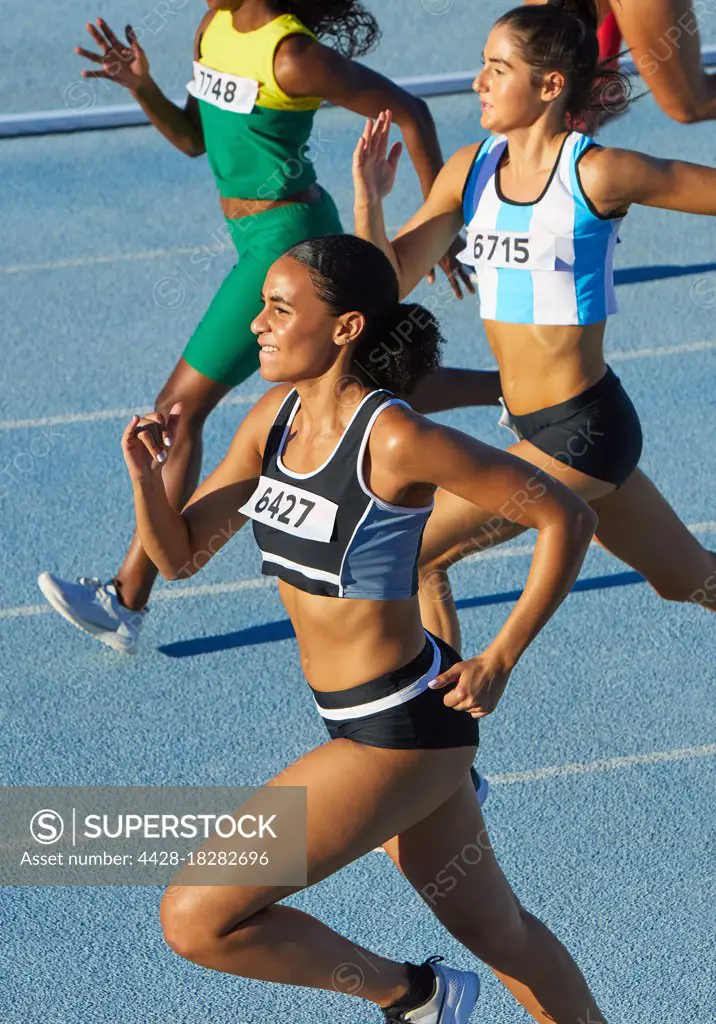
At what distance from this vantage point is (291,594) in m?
3.15

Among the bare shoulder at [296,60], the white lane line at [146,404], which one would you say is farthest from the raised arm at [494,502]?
the white lane line at [146,404]

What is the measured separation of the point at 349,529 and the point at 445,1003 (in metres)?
1.15

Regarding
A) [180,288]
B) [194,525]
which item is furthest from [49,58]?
[194,525]

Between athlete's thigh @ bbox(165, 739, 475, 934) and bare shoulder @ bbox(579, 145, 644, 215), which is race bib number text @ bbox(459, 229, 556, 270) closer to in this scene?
bare shoulder @ bbox(579, 145, 644, 215)

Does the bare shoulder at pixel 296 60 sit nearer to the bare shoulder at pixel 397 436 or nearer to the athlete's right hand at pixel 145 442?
the athlete's right hand at pixel 145 442

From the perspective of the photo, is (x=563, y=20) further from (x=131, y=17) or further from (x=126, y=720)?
(x=131, y=17)

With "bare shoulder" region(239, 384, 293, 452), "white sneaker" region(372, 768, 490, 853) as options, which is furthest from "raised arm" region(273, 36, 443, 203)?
"white sneaker" region(372, 768, 490, 853)

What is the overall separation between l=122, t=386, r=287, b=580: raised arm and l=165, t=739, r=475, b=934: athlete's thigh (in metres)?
0.61

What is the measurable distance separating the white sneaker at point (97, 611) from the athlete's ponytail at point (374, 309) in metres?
2.23

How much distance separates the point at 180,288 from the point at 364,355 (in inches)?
219

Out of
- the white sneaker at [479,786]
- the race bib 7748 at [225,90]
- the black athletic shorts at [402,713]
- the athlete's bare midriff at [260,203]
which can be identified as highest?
the race bib 7748 at [225,90]

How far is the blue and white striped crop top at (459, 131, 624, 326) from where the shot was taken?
4.07 m

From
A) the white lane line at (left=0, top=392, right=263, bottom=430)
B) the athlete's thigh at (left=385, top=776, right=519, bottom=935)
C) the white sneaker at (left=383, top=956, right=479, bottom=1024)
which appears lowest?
the white lane line at (left=0, top=392, right=263, bottom=430)

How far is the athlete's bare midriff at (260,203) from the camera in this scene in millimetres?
5195
